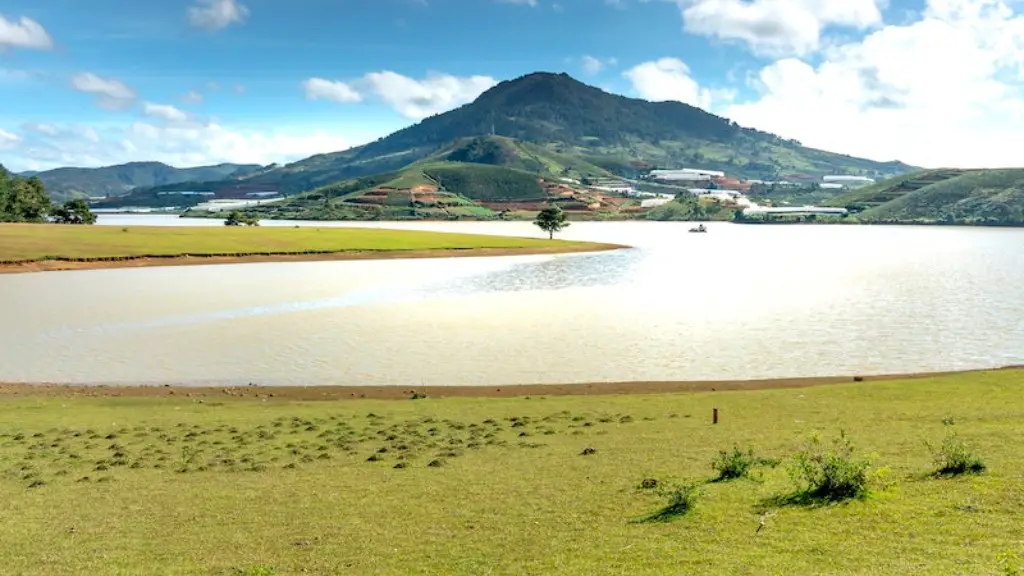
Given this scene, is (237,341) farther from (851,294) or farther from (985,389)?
(851,294)

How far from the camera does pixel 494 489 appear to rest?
808 inches

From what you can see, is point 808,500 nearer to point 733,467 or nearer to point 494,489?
point 733,467

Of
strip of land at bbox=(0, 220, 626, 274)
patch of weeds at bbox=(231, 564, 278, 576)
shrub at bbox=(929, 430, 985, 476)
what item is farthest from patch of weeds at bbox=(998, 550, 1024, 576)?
strip of land at bbox=(0, 220, 626, 274)

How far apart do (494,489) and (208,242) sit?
13537cm

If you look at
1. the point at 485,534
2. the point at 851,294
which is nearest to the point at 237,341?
the point at 485,534

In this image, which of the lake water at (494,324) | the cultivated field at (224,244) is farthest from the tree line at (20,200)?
the lake water at (494,324)

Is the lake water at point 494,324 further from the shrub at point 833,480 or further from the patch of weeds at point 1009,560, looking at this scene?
the patch of weeds at point 1009,560

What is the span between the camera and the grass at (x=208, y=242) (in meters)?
120

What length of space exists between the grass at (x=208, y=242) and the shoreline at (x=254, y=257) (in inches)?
51.2

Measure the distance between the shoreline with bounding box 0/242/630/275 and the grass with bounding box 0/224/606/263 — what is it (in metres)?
1.30

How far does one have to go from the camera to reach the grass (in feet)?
393

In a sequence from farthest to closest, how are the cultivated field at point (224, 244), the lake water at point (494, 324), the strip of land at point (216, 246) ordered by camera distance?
the cultivated field at point (224, 244), the strip of land at point (216, 246), the lake water at point (494, 324)

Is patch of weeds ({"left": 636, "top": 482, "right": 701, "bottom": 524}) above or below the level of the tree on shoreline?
below

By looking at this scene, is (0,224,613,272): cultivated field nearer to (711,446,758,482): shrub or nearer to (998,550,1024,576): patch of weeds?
(711,446,758,482): shrub
